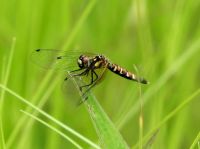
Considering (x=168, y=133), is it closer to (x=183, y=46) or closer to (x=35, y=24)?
(x=183, y=46)

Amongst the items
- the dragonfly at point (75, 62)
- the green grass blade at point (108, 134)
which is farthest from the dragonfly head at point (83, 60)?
the green grass blade at point (108, 134)

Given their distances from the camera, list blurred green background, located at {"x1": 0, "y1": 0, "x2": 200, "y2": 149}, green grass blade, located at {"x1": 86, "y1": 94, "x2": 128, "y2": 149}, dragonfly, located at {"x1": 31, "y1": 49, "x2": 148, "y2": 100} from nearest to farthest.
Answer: green grass blade, located at {"x1": 86, "y1": 94, "x2": 128, "y2": 149}
dragonfly, located at {"x1": 31, "y1": 49, "x2": 148, "y2": 100}
blurred green background, located at {"x1": 0, "y1": 0, "x2": 200, "y2": 149}

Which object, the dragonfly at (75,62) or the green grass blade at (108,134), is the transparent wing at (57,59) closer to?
the dragonfly at (75,62)

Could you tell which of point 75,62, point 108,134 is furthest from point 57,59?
point 108,134

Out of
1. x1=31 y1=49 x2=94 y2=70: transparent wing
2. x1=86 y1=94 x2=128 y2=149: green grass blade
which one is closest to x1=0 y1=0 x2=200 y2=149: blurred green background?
x1=31 y1=49 x2=94 y2=70: transparent wing

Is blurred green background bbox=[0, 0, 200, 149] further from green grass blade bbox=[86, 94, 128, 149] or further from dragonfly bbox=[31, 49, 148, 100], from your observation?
green grass blade bbox=[86, 94, 128, 149]

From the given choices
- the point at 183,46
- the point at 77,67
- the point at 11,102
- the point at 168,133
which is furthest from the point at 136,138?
the point at 77,67
